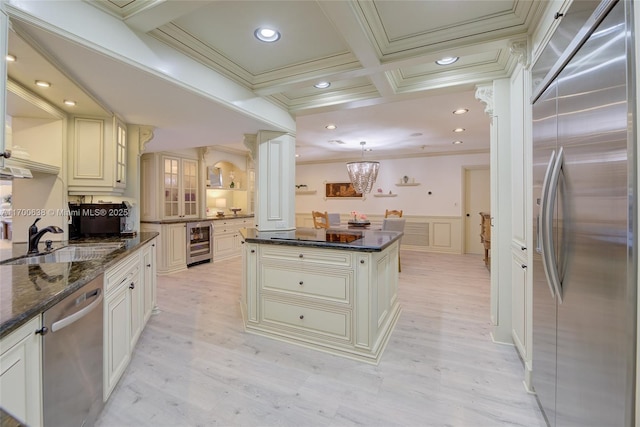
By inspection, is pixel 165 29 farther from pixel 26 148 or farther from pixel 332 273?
pixel 332 273

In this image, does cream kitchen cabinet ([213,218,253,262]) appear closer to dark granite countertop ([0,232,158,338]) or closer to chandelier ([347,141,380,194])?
chandelier ([347,141,380,194])

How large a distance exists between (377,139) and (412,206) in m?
2.43

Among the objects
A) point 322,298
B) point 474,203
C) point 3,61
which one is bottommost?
point 322,298

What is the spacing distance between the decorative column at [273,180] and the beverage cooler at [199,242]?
2.63 m

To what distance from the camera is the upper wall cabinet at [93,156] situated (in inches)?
99.5

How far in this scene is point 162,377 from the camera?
6.56ft

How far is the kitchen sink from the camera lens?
1897 millimetres

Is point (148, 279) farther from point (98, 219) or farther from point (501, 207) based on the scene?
point (501, 207)

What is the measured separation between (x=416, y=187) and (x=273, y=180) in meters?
4.85

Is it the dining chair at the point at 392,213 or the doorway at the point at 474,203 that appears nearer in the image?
the dining chair at the point at 392,213

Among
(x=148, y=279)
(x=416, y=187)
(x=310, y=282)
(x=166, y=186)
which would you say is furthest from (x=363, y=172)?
(x=148, y=279)

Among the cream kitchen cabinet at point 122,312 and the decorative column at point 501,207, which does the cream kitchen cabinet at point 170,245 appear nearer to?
the cream kitchen cabinet at point 122,312

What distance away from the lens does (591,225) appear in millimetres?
1035

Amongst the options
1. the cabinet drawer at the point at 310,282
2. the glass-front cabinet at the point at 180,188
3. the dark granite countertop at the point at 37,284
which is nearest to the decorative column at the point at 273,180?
the cabinet drawer at the point at 310,282
